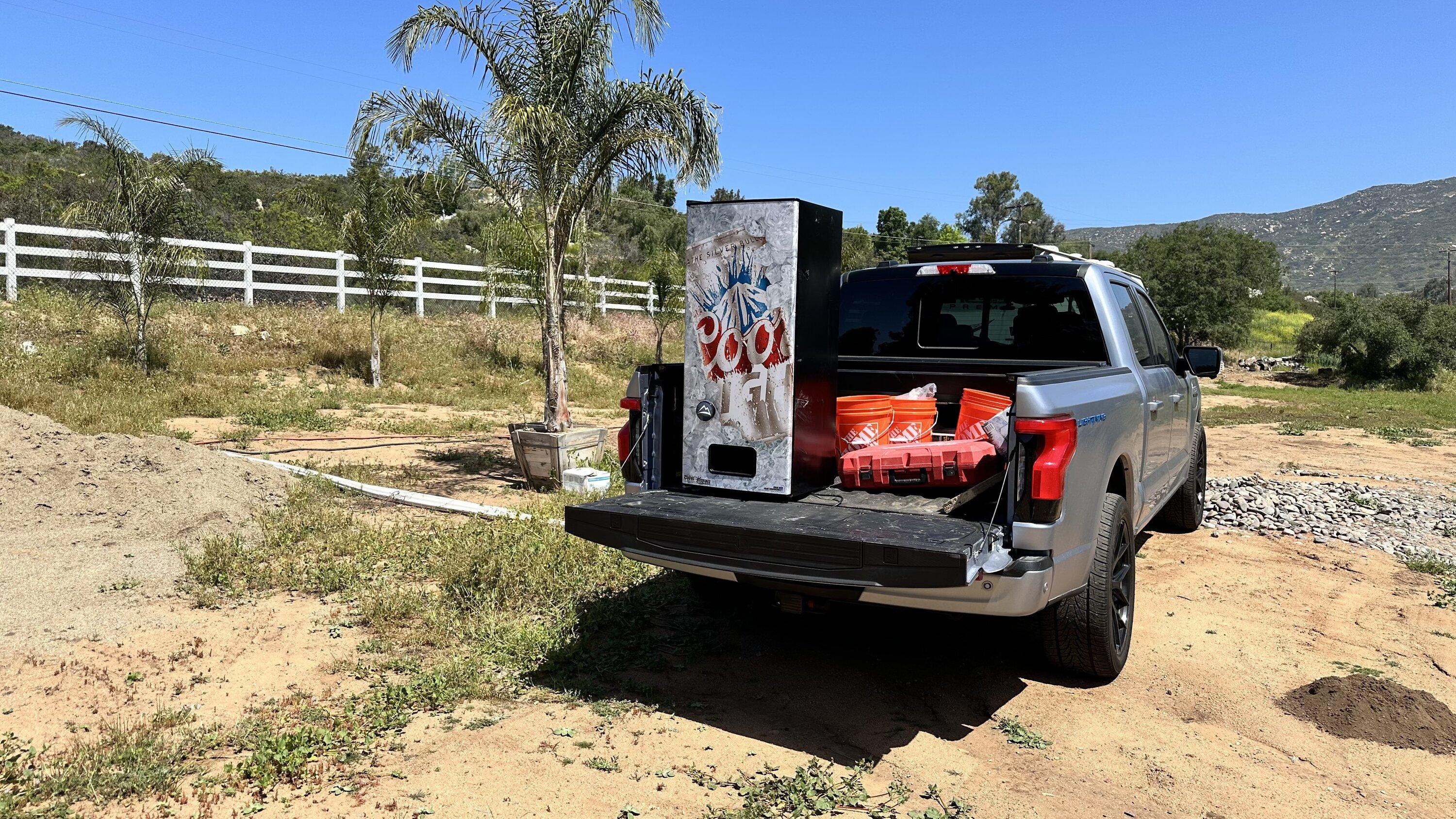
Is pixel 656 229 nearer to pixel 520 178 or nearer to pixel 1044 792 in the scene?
pixel 520 178

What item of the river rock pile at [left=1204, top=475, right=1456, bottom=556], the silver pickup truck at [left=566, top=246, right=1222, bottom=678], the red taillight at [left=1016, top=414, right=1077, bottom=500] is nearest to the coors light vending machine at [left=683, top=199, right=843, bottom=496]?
the silver pickup truck at [left=566, top=246, right=1222, bottom=678]

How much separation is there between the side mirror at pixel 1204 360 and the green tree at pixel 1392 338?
933 inches

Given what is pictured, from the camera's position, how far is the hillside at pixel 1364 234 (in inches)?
4692

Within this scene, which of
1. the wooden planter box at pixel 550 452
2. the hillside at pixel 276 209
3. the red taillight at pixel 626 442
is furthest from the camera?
the hillside at pixel 276 209

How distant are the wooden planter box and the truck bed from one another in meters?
4.97

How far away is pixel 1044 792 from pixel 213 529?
19.5 ft

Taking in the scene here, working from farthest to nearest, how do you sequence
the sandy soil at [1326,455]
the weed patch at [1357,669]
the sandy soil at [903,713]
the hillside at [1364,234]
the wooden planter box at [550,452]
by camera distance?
the hillside at [1364,234], the sandy soil at [1326,455], the wooden planter box at [550,452], the weed patch at [1357,669], the sandy soil at [903,713]

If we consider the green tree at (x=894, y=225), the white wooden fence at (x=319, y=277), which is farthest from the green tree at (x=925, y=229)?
the white wooden fence at (x=319, y=277)

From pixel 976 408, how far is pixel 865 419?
55 cm

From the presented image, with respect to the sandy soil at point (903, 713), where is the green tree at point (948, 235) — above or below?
above

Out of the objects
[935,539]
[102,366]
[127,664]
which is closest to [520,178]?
[127,664]

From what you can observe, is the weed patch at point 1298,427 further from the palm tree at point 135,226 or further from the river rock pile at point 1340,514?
the palm tree at point 135,226

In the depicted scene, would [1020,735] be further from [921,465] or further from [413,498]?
[413,498]

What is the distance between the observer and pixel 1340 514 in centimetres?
820
